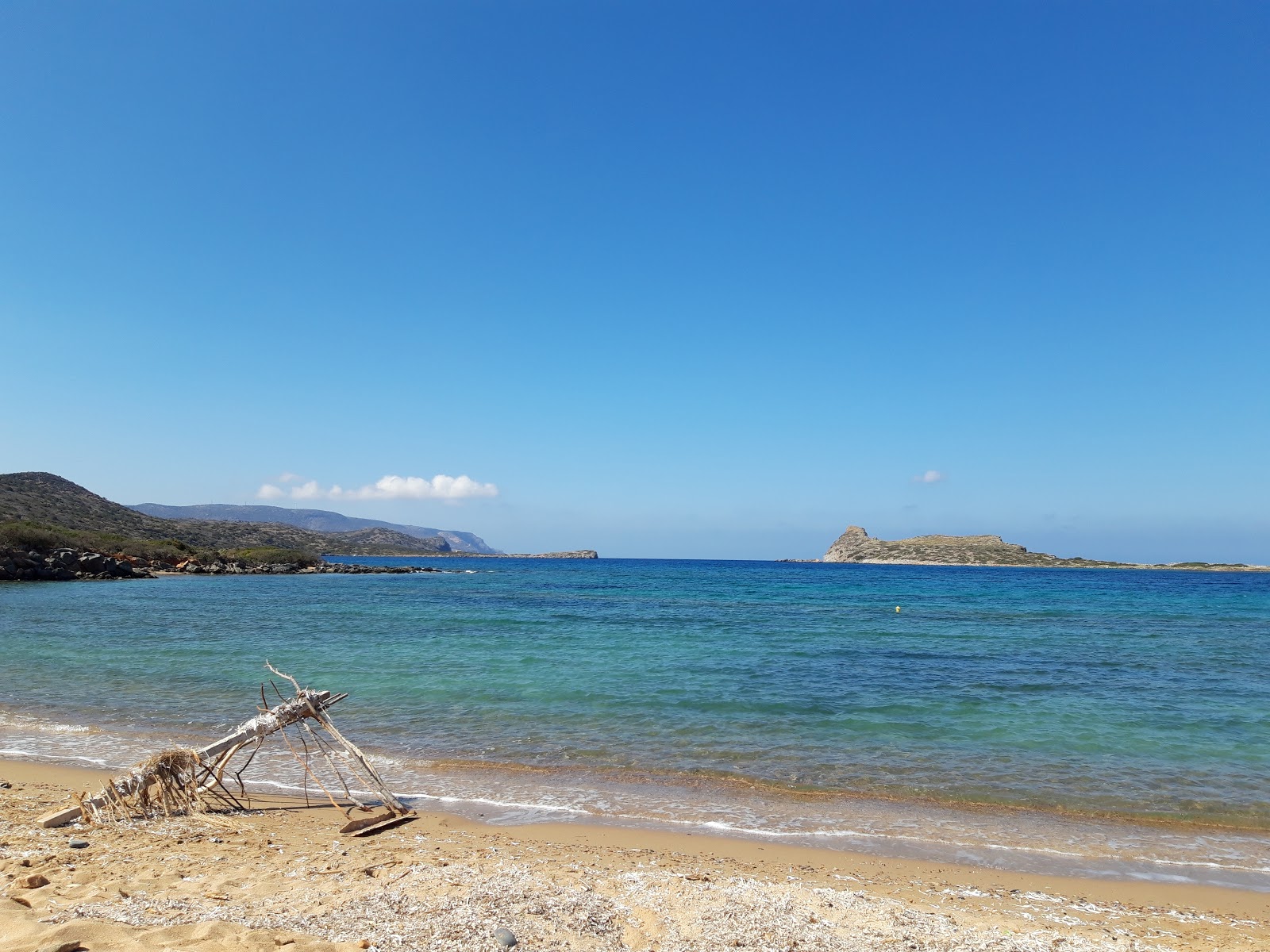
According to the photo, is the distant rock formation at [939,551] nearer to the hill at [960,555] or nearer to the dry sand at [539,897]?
the hill at [960,555]

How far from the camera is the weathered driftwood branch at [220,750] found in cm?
759


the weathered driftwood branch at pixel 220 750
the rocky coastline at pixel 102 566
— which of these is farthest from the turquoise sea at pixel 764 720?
the rocky coastline at pixel 102 566

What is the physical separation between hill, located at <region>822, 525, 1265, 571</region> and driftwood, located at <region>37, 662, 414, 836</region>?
14876 centimetres

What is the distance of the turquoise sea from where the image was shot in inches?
329

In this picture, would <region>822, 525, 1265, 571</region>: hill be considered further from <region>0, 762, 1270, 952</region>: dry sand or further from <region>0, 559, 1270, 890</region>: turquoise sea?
<region>0, 762, 1270, 952</region>: dry sand

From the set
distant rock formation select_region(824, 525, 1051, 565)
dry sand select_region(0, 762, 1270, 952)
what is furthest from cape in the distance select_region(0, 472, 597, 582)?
distant rock formation select_region(824, 525, 1051, 565)

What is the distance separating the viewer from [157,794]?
8.15 m

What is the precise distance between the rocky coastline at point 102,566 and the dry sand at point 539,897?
53.5m

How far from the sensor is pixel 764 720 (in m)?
12.8

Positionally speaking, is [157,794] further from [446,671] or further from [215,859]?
[446,671]

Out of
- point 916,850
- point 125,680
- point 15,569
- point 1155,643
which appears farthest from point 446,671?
point 15,569

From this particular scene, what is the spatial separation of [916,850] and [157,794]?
8601mm

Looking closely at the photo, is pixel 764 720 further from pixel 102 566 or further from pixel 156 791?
pixel 102 566

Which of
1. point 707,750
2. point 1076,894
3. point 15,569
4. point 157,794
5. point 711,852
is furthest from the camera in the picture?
point 15,569
